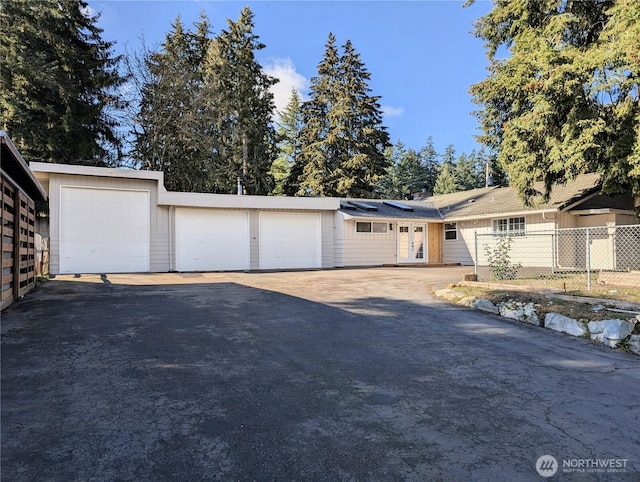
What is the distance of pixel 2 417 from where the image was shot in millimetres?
2887

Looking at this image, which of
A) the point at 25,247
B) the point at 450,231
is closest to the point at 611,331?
the point at 25,247

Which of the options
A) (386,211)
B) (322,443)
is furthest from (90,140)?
(322,443)

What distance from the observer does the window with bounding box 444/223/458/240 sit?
18906mm

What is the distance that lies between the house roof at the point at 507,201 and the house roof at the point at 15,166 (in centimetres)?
1347

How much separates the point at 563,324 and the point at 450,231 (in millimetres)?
13728

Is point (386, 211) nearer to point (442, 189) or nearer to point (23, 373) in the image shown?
point (23, 373)

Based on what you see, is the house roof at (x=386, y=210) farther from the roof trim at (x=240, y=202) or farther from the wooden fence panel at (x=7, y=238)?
the wooden fence panel at (x=7, y=238)

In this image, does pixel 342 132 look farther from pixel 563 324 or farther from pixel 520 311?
pixel 563 324

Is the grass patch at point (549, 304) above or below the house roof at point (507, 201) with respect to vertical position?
below

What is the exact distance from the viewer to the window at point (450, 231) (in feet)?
62.0

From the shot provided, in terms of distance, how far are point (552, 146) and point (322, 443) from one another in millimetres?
10902

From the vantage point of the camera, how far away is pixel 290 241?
16641mm

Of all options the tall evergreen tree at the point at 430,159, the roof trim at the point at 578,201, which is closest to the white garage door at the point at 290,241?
the roof trim at the point at 578,201

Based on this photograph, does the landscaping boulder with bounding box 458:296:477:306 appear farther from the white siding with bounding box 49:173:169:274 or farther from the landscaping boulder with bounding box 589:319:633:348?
the white siding with bounding box 49:173:169:274
